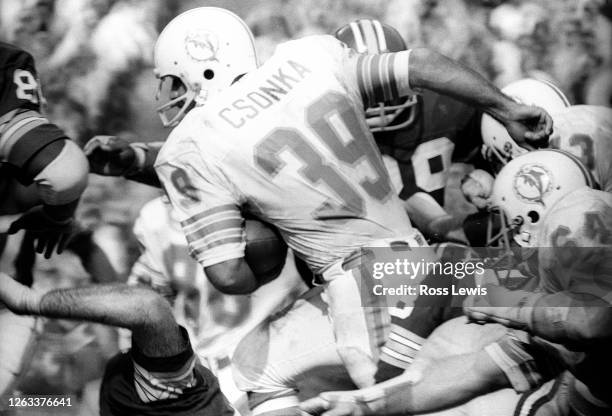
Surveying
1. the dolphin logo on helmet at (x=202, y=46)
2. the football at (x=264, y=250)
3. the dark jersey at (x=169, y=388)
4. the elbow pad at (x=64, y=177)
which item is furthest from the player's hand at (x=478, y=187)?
the elbow pad at (x=64, y=177)

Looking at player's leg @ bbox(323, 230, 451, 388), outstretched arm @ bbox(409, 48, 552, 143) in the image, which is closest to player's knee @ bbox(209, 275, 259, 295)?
player's leg @ bbox(323, 230, 451, 388)

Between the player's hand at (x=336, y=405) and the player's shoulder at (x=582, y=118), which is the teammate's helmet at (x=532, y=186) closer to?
the player's shoulder at (x=582, y=118)

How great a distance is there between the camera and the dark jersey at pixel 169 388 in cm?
282

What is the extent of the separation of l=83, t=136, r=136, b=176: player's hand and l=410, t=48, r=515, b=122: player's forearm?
791 mm

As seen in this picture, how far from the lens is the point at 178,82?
9.21ft

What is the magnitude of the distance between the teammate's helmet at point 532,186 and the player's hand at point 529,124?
1.3 inches

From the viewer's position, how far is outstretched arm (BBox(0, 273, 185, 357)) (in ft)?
9.20

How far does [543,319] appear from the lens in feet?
8.59

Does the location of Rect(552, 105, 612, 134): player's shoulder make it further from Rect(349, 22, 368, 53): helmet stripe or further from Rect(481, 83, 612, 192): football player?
Rect(349, 22, 368, 53): helmet stripe

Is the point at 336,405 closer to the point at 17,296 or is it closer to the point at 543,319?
the point at 543,319

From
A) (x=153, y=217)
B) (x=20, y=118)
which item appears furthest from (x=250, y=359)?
(x=20, y=118)

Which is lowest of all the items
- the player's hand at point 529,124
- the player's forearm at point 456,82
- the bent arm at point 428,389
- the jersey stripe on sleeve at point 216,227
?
the bent arm at point 428,389

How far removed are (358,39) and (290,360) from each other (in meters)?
0.86

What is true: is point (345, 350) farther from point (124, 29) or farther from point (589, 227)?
point (124, 29)
